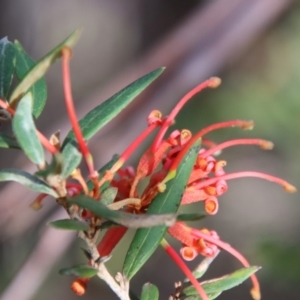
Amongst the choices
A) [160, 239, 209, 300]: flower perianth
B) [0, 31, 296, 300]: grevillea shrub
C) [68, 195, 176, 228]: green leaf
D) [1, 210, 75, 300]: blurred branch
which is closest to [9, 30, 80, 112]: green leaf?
[0, 31, 296, 300]: grevillea shrub

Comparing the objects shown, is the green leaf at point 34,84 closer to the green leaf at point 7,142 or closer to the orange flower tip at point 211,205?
the green leaf at point 7,142

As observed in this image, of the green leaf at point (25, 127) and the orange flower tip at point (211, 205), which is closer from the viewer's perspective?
the green leaf at point (25, 127)

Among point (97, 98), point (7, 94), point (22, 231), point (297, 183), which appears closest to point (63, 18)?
point (97, 98)

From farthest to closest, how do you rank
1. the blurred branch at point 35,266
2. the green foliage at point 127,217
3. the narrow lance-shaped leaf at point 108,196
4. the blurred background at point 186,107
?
the blurred background at point 186,107 < the blurred branch at point 35,266 < the narrow lance-shaped leaf at point 108,196 < the green foliage at point 127,217

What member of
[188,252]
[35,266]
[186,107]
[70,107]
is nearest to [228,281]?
[188,252]

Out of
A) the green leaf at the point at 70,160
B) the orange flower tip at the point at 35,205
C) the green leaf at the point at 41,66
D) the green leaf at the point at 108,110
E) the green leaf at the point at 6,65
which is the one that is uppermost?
the green leaf at the point at 6,65

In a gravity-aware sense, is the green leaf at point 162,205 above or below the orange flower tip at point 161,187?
below

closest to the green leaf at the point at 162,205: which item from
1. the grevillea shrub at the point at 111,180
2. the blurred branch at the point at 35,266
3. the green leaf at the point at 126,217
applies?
the grevillea shrub at the point at 111,180
